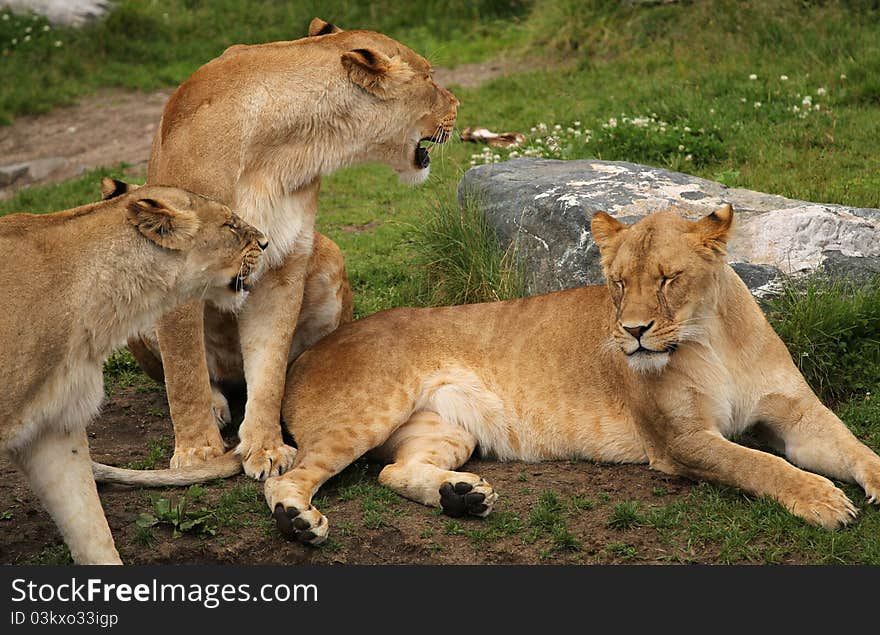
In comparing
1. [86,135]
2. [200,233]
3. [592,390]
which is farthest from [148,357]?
[86,135]

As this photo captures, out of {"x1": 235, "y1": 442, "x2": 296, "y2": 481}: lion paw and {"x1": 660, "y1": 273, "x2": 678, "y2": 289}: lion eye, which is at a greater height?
{"x1": 660, "y1": 273, "x2": 678, "y2": 289}: lion eye

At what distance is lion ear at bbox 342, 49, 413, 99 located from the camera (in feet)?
19.0

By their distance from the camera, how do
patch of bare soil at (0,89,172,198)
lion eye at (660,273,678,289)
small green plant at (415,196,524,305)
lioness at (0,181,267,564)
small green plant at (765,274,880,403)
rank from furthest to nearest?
patch of bare soil at (0,89,172,198), small green plant at (415,196,524,305), small green plant at (765,274,880,403), lion eye at (660,273,678,289), lioness at (0,181,267,564)

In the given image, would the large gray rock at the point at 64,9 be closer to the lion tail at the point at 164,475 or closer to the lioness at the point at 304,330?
the lioness at the point at 304,330

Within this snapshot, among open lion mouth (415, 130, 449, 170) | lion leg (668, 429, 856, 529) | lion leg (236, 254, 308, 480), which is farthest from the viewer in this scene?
open lion mouth (415, 130, 449, 170)

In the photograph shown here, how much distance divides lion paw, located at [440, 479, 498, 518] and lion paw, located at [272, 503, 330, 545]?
0.53m

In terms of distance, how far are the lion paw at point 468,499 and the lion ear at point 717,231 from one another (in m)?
1.37

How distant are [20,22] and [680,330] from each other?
11.5 metres

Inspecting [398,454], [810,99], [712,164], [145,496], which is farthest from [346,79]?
[810,99]

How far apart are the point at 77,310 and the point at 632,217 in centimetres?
320

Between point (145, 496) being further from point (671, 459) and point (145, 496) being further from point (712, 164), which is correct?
point (712, 164)

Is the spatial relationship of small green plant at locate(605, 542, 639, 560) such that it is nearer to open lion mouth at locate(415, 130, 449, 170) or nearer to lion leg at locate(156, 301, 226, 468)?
lion leg at locate(156, 301, 226, 468)

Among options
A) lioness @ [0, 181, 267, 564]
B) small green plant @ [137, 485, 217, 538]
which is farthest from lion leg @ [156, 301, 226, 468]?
lioness @ [0, 181, 267, 564]

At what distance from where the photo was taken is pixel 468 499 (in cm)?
502
